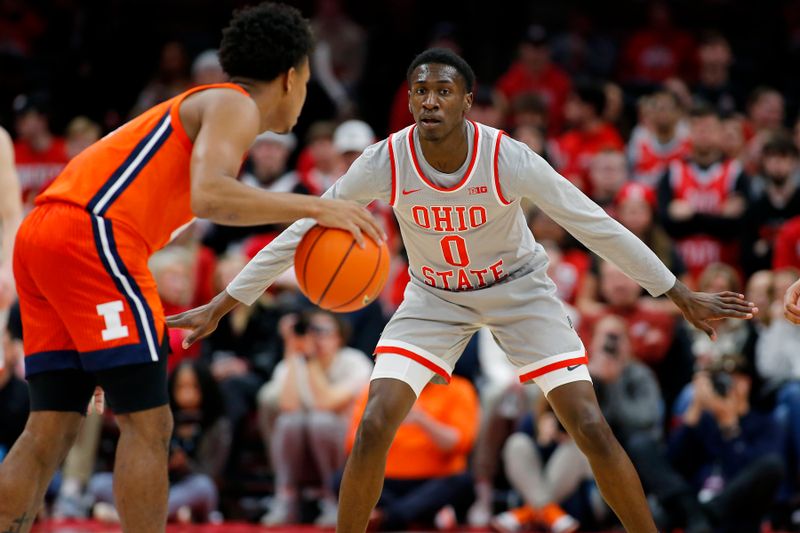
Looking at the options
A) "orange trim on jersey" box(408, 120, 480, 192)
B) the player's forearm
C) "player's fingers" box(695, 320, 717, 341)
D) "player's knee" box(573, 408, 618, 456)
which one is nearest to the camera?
the player's forearm

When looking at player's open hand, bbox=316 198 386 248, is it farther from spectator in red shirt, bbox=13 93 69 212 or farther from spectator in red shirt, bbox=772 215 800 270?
spectator in red shirt, bbox=13 93 69 212

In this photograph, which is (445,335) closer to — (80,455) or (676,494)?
(676,494)

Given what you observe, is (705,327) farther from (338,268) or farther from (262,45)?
(262,45)

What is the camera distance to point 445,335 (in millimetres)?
5898

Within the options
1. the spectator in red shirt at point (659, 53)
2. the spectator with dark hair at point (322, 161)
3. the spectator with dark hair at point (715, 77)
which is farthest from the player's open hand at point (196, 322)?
the spectator in red shirt at point (659, 53)

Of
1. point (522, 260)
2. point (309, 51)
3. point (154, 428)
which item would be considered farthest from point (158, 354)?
point (522, 260)

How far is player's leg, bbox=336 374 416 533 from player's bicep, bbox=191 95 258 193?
→ 1.31 m

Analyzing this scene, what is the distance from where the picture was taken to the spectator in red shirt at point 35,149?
12094 mm

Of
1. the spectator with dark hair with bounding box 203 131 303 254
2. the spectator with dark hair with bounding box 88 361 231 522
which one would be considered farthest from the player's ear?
the spectator with dark hair with bounding box 203 131 303 254

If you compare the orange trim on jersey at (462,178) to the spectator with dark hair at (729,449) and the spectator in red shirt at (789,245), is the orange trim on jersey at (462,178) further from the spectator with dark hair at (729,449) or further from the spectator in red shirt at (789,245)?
the spectator in red shirt at (789,245)

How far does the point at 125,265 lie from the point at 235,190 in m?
0.57

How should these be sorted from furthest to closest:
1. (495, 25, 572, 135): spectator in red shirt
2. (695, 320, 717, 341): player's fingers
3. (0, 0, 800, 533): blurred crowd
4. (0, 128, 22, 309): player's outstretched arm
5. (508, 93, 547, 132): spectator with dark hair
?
(495, 25, 572, 135): spectator in red shirt
(508, 93, 547, 132): spectator with dark hair
(0, 0, 800, 533): blurred crowd
(0, 128, 22, 309): player's outstretched arm
(695, 320, 717, 341): player's fingers

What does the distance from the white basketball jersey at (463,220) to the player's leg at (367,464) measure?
71cm

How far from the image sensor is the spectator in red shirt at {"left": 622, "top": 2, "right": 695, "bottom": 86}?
550 inches
